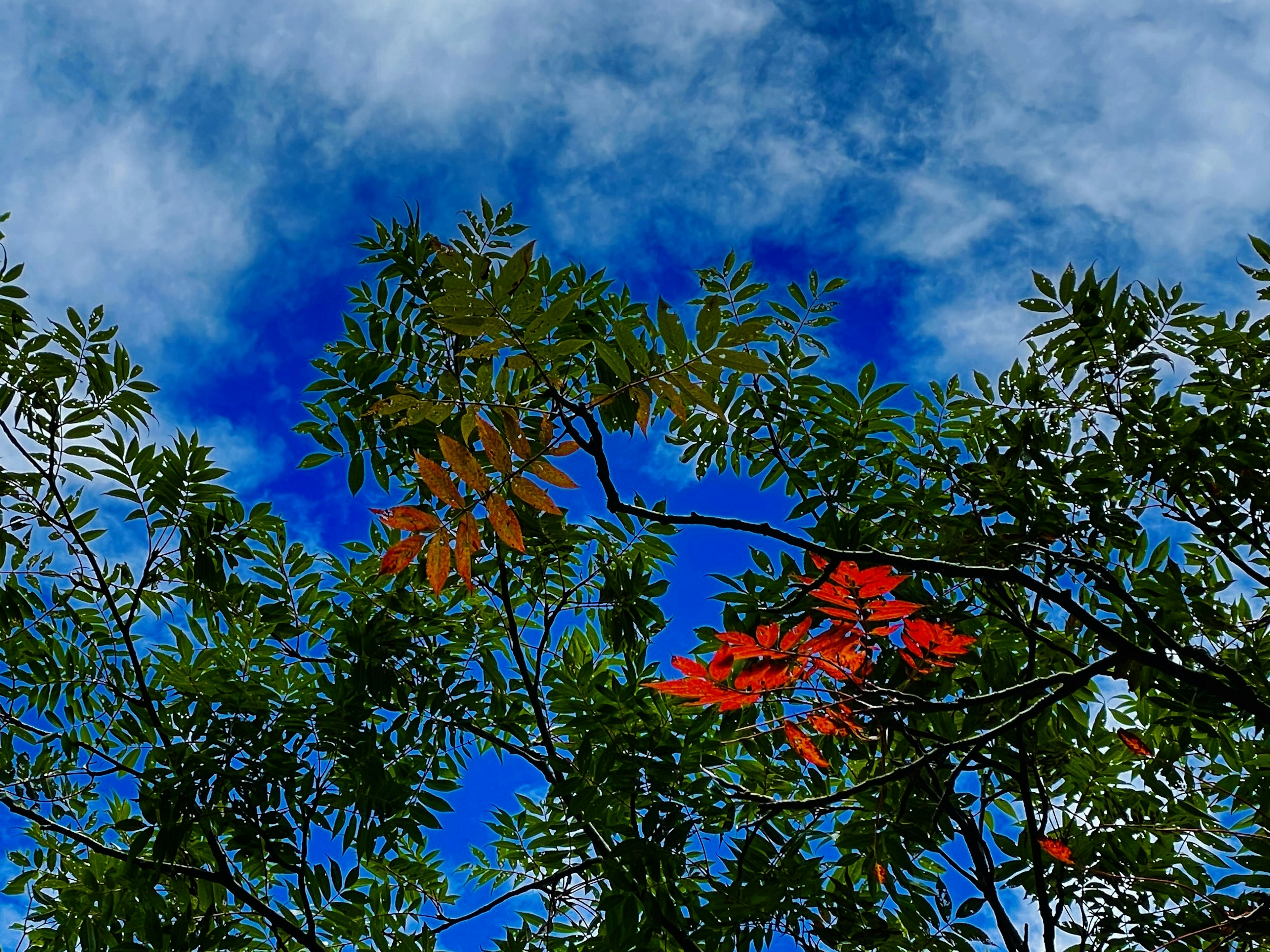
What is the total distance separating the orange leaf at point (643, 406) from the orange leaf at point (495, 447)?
0.23m

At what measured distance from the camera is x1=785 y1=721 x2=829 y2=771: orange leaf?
95.5 inches

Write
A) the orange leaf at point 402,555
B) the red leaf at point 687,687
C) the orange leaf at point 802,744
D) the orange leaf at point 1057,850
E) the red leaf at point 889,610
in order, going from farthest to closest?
1. the orange leaf at point 1057,850
2. the orange leaf at point 802,744
3. the red leaf at point 687,687
4. the red leaf at point 889,610
5. the orange leaf at point 402,555

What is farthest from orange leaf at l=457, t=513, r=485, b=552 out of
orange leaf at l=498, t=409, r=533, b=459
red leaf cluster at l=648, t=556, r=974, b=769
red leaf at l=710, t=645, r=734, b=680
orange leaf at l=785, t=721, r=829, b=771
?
orange leaf at l=785, t=721, r=829, b=771

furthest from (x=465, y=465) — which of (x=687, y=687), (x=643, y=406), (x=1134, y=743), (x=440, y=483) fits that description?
(x=1134, y=743)

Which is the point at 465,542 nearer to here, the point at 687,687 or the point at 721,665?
the point at 687,687

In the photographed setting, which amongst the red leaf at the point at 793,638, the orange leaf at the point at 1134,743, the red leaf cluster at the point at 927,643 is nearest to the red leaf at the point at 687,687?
the red leaf at the point at 793,638

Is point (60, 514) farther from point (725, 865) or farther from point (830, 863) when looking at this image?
point (830, 863)

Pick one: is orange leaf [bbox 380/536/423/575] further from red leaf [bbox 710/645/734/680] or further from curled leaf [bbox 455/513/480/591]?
red leaf [bbox 710/645/734/680]

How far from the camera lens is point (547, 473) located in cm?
154

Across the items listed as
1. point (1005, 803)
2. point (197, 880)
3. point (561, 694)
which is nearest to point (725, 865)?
point (561, 694)

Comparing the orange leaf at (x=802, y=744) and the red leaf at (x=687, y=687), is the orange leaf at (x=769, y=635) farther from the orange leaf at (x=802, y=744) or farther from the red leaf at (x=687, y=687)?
the orange leaf at (x=802, y=744)

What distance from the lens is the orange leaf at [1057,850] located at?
2641mm

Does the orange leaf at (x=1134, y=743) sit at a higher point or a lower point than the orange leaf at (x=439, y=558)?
higher

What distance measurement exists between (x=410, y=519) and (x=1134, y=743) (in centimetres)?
265
